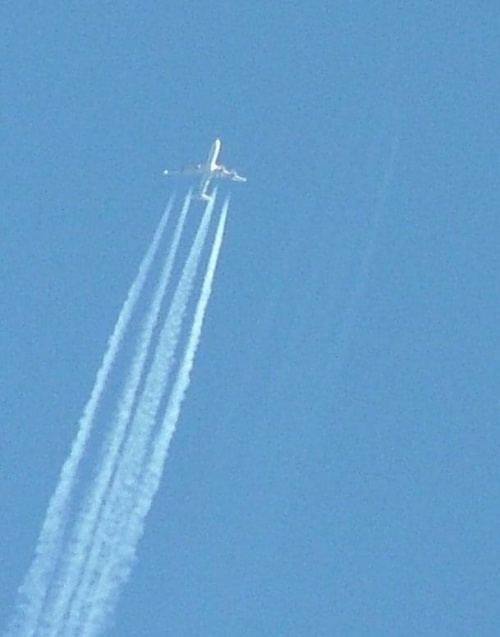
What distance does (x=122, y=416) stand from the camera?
212ft

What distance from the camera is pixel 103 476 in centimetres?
6347

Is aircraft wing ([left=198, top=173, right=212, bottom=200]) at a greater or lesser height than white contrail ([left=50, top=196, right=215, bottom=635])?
greater

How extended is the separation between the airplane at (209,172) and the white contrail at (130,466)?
1.11ft

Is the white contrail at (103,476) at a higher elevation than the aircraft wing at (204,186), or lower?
lower

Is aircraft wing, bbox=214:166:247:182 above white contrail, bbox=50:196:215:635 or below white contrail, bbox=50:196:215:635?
above

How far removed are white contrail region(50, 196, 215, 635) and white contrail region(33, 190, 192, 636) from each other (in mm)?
83

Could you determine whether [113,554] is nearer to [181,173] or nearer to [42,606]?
[42,606]

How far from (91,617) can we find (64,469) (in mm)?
4219

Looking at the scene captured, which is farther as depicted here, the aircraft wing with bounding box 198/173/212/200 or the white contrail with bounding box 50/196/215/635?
the aircraft wing with bounding box 198/173/212/200

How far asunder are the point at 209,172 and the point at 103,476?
322 inches

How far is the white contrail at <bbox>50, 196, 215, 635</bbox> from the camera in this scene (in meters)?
61.5

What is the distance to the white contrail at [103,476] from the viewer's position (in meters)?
61.8

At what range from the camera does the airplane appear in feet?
224

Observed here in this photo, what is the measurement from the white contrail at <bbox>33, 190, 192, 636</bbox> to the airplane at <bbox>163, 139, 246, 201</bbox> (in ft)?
5.07
